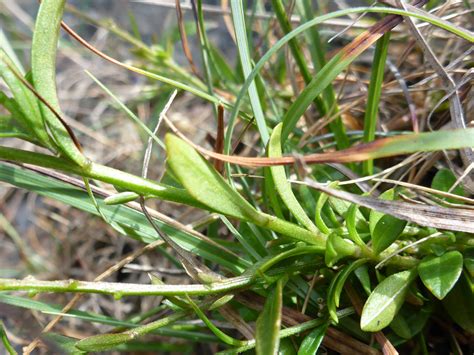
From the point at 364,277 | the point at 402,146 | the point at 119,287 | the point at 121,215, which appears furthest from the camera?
the point at 121,215

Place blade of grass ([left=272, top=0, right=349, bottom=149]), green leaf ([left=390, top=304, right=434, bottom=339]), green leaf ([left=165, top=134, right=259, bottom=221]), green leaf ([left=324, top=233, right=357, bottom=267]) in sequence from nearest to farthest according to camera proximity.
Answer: green leaf ([left=165, top=134, right=259, bottom=221]) < green leaf ([left=324, top=233, right=357, bottom=267]) < green leaf ([left=390, top=304, right=434, bottom=339]) < blade of grass ([left=272, top=0, right=349, bottom=149])

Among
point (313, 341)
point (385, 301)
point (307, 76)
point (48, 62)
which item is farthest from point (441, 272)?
point (48, 62)

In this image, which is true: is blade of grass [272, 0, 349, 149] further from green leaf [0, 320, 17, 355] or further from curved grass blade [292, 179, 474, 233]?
green leaf [0, 320, 17, 355]

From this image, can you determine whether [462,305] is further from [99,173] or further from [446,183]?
[99,173]

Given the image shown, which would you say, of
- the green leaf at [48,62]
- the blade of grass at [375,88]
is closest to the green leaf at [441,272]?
the blade of grass at [375,88]

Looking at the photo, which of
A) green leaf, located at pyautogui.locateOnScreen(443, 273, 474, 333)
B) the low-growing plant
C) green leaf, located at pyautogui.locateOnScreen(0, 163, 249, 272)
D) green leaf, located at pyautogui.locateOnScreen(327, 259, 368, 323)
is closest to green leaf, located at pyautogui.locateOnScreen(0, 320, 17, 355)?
the low-growing plant

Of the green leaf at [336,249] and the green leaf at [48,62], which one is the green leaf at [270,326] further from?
the green leaf at [48,62]
